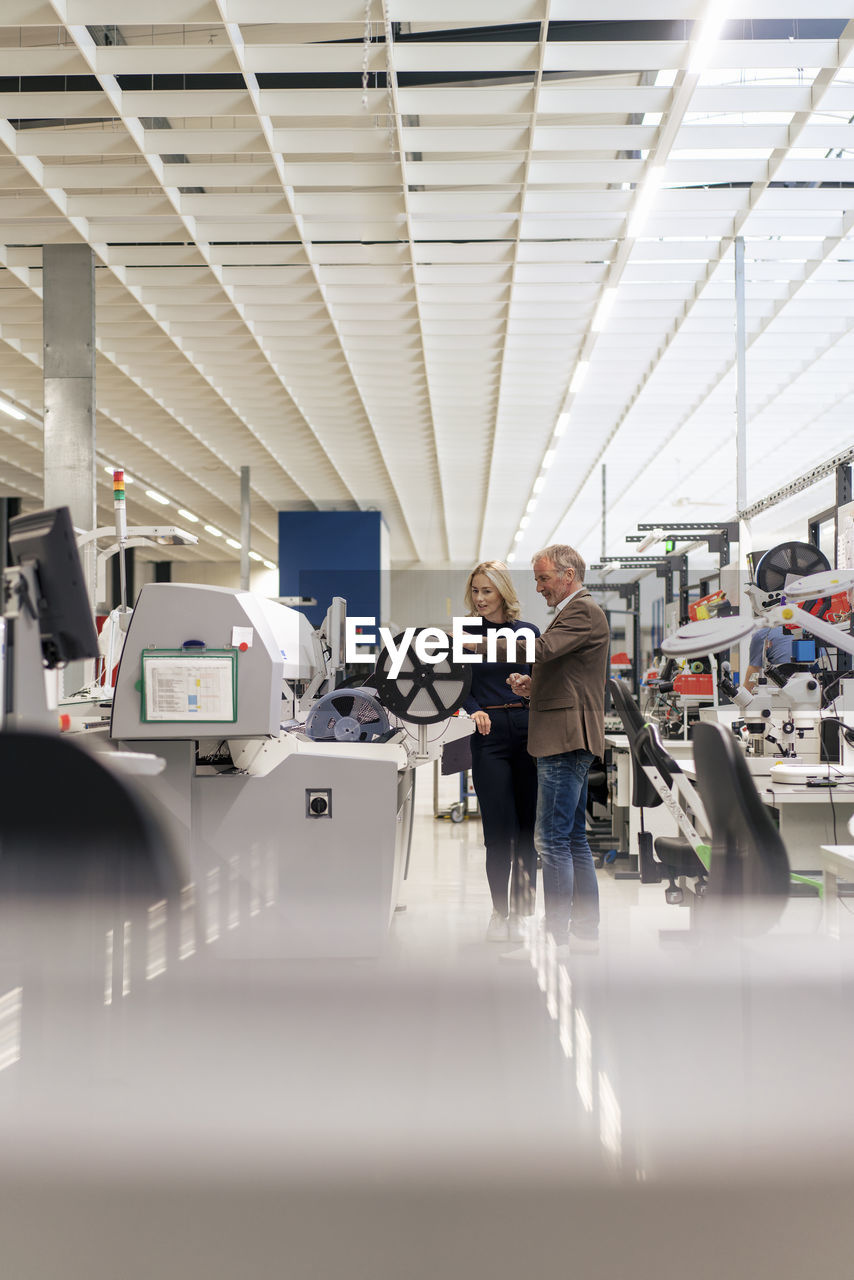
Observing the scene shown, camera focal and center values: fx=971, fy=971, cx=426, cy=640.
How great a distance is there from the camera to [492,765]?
3049mm

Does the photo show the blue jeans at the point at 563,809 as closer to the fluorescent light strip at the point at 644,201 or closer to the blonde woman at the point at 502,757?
the blonde woman at the point at 502,757

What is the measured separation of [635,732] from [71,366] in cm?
431

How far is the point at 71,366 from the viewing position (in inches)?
219

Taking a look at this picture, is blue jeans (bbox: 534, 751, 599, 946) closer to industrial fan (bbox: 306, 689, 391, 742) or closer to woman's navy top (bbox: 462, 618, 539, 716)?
woman's navy top (bbox: 462, 618, 539, 716)

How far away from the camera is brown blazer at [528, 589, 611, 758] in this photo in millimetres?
2766

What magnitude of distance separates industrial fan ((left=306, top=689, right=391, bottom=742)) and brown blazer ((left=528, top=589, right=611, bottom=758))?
46cm

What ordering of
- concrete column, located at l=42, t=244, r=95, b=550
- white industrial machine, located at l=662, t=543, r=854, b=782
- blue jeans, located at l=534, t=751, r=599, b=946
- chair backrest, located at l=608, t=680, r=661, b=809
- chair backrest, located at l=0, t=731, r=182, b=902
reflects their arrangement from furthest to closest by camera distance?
concrete column, located at l=42, t=244, r=95, b=550 < blue jeans, located at l=534, t=751, r=599, b=946 < chair backrest, located at l=608, t=680, r=661, b=809 < white industrial machine, located at l=662, t=543, r=854, b=782 < chair backrest, located at l=0, t=731, r=182, b=902

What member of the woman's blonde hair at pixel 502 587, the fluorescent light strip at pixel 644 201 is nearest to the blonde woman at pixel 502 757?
the woman's blonde hair at pixel 502 587

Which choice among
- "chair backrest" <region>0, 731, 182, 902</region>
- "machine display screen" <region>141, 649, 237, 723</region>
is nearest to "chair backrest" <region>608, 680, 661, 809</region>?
"machine display screen" <region>141, 649, 237, 723</region>

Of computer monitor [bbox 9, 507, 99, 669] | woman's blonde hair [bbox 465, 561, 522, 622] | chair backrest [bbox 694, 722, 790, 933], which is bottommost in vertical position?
chair backrest [bbox 694, 722, 790, 933]

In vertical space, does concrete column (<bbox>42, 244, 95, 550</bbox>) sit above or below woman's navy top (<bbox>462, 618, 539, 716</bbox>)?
above

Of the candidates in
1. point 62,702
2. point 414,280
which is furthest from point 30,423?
point 62,702

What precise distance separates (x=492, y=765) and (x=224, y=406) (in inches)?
243

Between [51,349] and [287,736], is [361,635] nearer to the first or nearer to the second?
[287,736]
